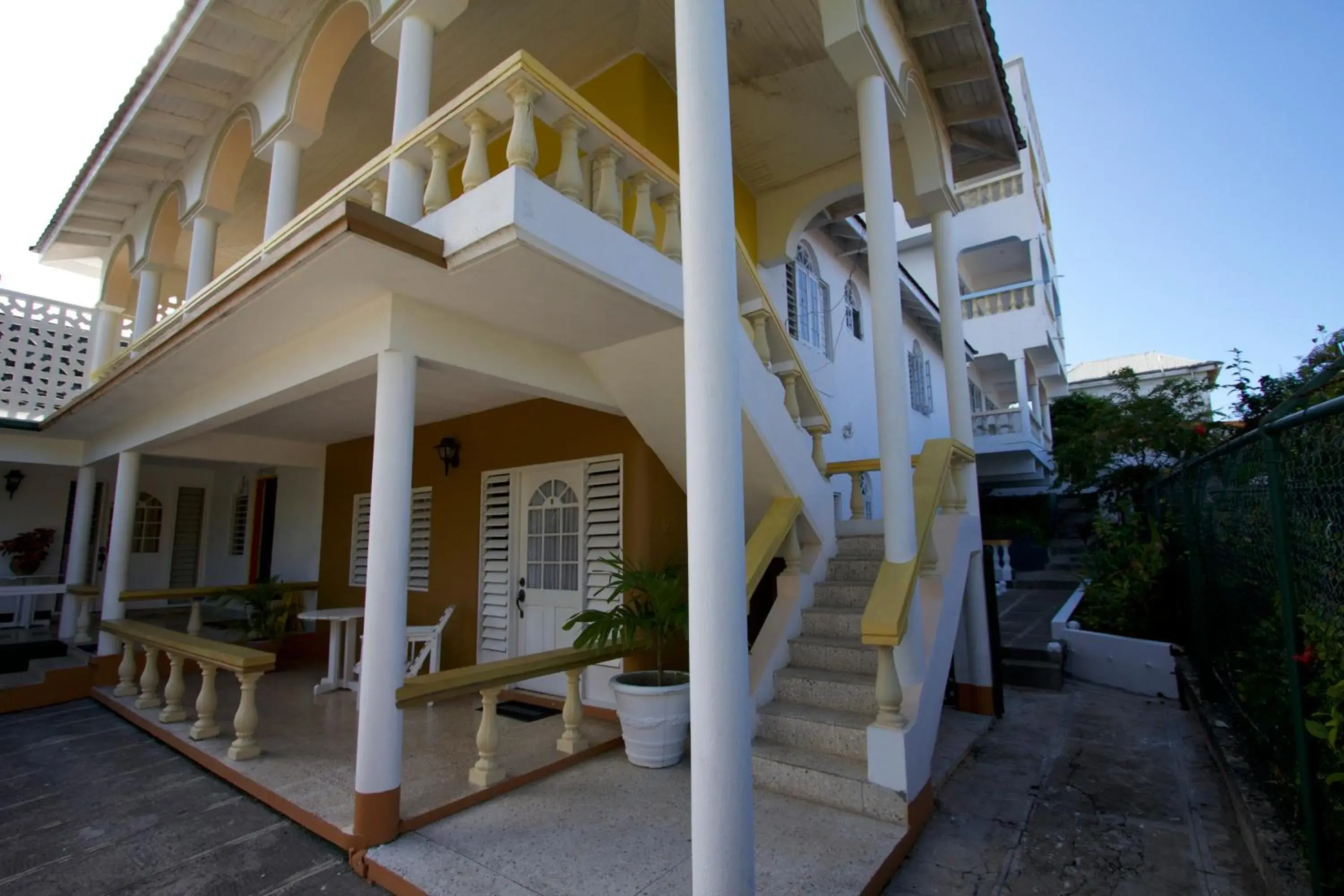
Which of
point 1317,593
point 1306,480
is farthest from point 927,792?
point 1306,480

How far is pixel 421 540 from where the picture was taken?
23.2 ft

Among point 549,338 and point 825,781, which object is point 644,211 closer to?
point 549,338

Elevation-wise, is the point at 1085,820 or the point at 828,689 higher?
the point at 828,689

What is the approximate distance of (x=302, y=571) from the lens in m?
8.62

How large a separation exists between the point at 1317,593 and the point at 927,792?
211 centimetres

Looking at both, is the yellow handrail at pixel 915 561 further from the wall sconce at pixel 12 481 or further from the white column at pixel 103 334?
the wall sconce at pixel 12 481

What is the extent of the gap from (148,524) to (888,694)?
12.3 meters

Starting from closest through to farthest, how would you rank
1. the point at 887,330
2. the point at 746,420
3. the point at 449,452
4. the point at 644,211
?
the point at 644,211
the point at 887,330
the point at 746,420
the point at 449,452

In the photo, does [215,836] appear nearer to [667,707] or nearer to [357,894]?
[357,894]

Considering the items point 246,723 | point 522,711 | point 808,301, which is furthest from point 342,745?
point 808,301


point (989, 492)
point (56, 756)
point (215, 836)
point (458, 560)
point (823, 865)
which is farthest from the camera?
point (989, 492)

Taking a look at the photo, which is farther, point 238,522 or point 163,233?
point 238,522

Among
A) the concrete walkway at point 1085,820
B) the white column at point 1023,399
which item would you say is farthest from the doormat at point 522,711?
the white column at point 1023,399

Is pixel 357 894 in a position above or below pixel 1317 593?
below
